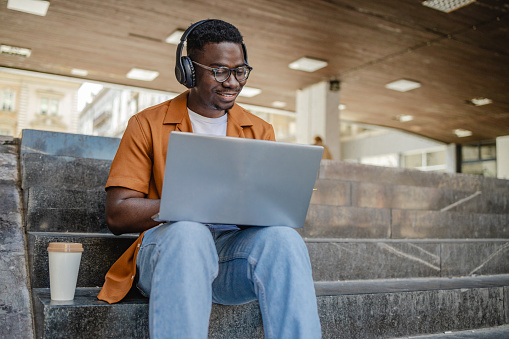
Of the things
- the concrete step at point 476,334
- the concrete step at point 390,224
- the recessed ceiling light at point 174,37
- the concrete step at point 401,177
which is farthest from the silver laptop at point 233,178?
the recessed ceiling light at point 174,37

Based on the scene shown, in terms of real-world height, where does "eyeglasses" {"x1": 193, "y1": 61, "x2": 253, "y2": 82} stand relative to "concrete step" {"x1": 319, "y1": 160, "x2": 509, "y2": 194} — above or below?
above

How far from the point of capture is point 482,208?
5.45 m

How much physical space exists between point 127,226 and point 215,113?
2.20ft

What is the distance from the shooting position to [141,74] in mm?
11406

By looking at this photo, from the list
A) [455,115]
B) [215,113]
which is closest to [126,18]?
[215,113]

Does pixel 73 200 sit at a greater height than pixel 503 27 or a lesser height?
lesser

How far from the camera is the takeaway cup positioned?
1772mm

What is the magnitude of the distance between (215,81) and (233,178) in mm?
634

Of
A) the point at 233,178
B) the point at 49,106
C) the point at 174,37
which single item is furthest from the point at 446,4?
the point at 49,106

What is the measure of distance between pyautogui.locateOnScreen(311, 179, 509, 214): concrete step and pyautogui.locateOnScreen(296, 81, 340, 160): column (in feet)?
19.7

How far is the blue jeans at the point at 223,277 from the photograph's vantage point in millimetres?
1479

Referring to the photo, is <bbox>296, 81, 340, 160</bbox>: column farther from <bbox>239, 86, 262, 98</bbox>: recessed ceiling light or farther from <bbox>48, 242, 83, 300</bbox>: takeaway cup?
<bbox>48, 242, 83, 300</bbox>: takeaway cup

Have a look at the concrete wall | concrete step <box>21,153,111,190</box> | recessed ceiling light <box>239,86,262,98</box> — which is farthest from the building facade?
concrete step <box>21,153,111,190</box>

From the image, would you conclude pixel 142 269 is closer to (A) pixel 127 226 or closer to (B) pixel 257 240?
(A) pixel 127 226
